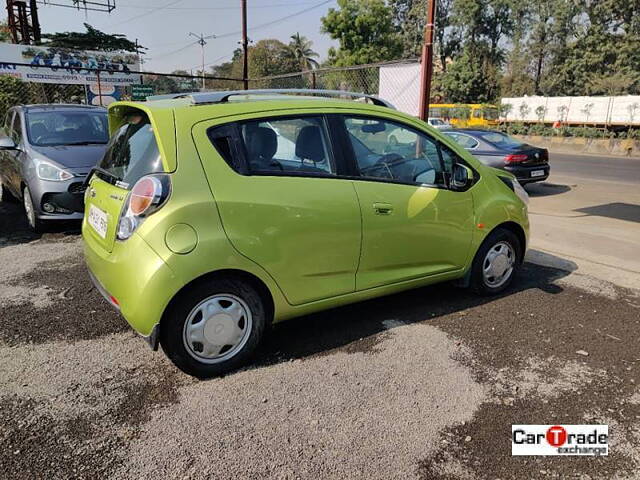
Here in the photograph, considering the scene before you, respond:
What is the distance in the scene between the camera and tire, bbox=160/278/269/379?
9.55ft

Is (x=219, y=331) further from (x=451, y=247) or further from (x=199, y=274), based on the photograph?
(x=451, y=247)

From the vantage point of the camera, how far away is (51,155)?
6.39 metres

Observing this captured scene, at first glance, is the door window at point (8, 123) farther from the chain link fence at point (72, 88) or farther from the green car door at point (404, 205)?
the chain link fence at point (72, 88)

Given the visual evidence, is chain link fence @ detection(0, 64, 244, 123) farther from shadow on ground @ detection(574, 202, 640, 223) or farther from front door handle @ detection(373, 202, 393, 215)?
front door handle @ detection(373, 202, 393, 215)

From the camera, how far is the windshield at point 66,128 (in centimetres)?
689

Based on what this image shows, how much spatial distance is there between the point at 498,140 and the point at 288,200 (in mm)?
9948

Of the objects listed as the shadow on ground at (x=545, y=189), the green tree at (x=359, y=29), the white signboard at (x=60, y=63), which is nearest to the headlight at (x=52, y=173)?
the shadow on ground at (x=545, y=189)

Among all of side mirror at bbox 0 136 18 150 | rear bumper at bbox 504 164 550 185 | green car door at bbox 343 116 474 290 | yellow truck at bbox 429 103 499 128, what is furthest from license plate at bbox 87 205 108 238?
yellow truck at bbox 429 103 499 128

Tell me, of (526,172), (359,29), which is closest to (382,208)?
(526,172)

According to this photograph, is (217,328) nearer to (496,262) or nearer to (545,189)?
(496,262)

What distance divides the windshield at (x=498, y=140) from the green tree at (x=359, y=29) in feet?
117

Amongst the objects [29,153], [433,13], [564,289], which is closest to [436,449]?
[564,289]

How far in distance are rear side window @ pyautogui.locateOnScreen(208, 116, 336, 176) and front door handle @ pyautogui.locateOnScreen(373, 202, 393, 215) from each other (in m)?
0.39

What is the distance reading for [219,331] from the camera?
10.0 feet
